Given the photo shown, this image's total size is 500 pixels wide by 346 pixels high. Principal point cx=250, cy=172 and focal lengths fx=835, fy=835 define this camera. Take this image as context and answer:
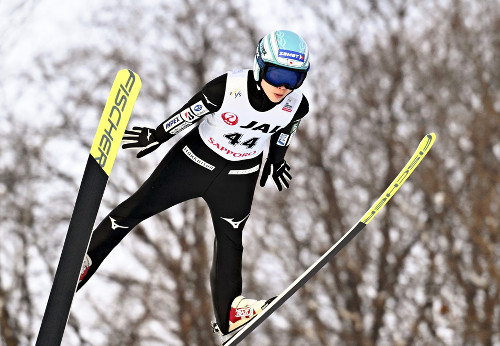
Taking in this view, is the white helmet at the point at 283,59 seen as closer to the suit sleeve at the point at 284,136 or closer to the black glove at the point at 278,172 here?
the suit sleeve at the point at 284,136

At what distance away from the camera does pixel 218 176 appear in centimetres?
509

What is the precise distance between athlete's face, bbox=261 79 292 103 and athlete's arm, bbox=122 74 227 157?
0.26 m

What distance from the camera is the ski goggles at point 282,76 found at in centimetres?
461

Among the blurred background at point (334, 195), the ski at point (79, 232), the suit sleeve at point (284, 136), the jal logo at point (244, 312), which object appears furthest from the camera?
the blurred background at point (334, 195)

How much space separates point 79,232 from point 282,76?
4.60 ft

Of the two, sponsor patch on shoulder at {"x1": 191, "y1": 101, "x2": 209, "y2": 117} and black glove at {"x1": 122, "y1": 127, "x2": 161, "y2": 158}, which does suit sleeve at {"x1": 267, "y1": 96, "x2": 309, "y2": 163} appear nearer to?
sponsor patch on shoulder at {"x1": 191, "y1": 101, "x2": 209, "y2": 117}

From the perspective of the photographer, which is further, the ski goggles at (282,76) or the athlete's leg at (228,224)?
the athlete's leg at (228,224)

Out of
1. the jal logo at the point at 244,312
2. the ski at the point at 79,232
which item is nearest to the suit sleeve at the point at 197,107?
the ski at the point at 79,232

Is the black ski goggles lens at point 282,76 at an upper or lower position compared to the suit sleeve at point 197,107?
lower

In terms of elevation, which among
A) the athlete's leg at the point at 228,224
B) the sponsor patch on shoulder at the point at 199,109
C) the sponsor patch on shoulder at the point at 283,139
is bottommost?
the athlete's leg at the point at 228,224

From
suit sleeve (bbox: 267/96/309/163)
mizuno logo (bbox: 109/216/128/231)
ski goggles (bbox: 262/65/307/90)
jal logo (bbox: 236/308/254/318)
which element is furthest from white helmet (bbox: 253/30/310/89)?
jal logo (bbox: 236/308/254/318)

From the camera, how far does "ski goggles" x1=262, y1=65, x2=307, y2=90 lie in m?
4.61

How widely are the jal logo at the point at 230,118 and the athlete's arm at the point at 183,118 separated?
0.21 feet

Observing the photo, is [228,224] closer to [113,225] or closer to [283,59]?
[113,225]
